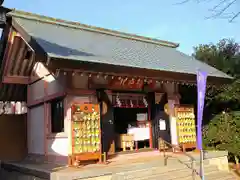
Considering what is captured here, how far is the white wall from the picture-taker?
10164mm

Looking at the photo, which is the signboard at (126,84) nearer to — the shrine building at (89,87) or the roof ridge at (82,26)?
the shrine building at (89,87)

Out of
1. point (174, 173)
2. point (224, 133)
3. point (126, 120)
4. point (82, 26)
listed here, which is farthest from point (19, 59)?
point (224, 133)

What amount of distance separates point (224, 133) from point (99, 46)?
557 centimetres

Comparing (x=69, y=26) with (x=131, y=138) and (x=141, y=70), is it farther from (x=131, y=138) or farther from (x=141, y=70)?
(x=131, y=138)

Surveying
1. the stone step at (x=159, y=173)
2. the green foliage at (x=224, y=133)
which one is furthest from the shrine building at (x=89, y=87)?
the stone step at (x=159, y=173)

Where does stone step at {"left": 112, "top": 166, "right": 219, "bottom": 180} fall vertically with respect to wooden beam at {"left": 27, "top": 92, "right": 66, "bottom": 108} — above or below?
below

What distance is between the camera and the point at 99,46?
32.6 feet

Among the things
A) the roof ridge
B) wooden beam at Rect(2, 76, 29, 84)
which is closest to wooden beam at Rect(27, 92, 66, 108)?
wooden beam at Rect(2, 76, 29, 84)

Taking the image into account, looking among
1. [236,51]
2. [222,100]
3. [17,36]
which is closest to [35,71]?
[17,36]

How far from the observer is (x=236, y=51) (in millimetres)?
15328

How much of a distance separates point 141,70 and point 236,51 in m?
8.96

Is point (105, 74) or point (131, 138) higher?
point (105, 74)

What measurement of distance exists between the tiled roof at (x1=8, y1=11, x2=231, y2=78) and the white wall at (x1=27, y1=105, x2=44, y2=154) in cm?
269

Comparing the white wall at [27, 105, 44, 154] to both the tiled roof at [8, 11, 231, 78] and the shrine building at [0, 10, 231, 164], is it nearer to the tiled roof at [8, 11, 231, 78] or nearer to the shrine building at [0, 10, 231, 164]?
the shrine building at [0, 10, 231, 164]
